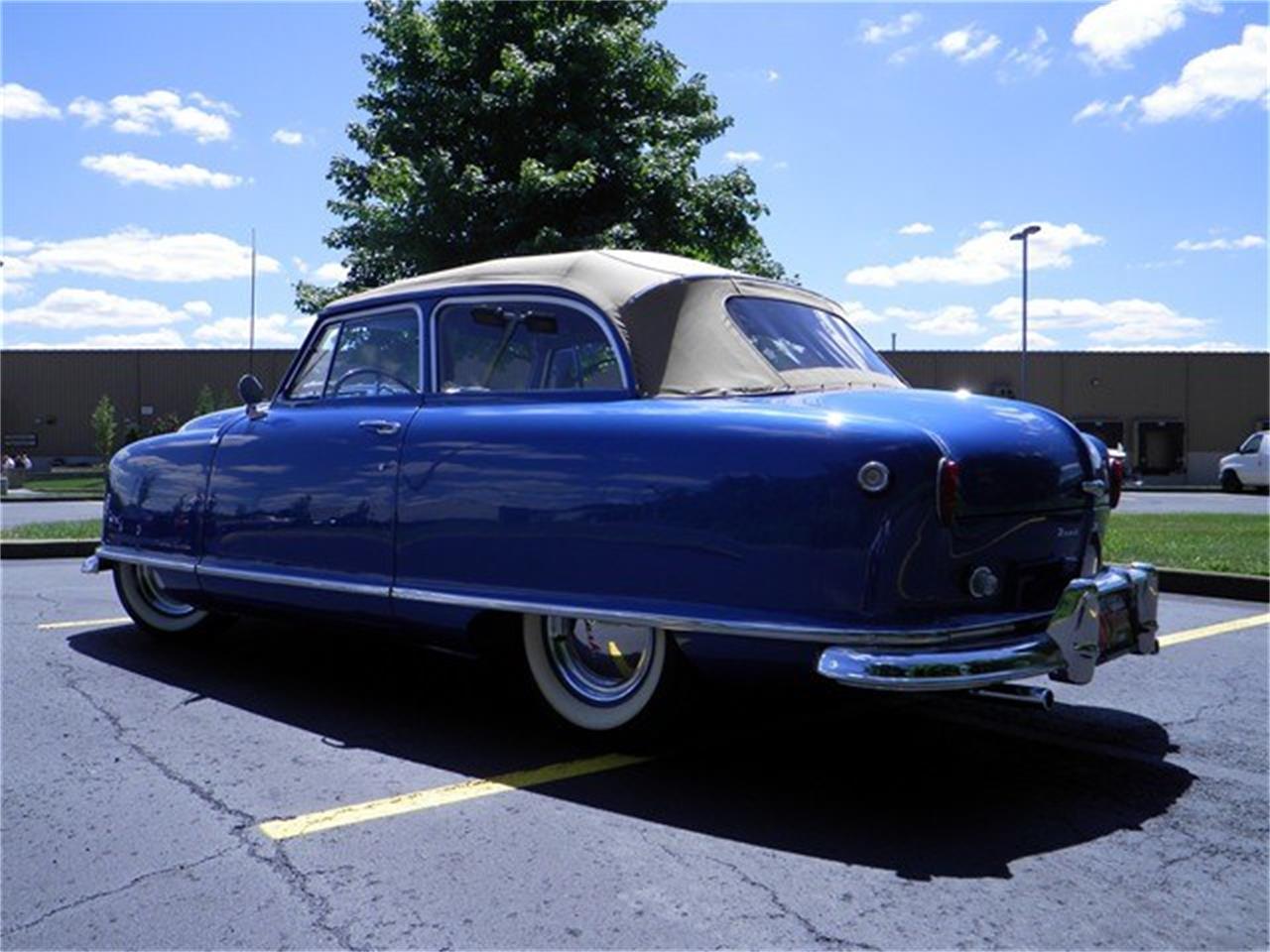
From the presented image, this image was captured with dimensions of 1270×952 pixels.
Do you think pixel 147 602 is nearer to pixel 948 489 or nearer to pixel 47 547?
pixel 948 489

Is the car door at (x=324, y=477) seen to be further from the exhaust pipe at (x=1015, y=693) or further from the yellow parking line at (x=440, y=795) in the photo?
the exhaust pipe at (x=1015, y=693)

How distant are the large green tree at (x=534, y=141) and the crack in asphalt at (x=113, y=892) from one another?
37.7 ft

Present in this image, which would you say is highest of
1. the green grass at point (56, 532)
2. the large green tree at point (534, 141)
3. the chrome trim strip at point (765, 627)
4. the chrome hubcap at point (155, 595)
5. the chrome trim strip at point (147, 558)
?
the large green tree at point (534, 141)

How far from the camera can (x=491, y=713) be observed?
175 inches

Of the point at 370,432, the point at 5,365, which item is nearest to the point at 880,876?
the point at 370,432

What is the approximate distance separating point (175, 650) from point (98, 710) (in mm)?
1207

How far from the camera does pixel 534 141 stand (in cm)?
1524

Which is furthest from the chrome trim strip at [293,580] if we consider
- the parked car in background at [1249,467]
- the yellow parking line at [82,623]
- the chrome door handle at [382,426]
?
the parked car in background at [1249,467]

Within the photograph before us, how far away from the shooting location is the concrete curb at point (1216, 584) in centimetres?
767

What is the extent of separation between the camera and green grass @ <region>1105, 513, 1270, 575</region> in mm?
8625

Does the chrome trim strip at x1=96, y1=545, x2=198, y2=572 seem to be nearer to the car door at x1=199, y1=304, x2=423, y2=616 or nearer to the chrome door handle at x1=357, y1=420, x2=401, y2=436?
the car door at x1=199, y1=304, x2=423, y2=616

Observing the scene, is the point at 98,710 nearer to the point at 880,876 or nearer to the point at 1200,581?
the point at 880,876

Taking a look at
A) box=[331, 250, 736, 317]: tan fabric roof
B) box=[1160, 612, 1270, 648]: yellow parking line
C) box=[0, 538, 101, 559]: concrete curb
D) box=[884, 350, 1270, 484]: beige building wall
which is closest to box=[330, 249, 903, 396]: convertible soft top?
box=[331, 250, 736, 317]: tan fabric roof

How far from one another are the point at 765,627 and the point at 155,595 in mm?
3973
